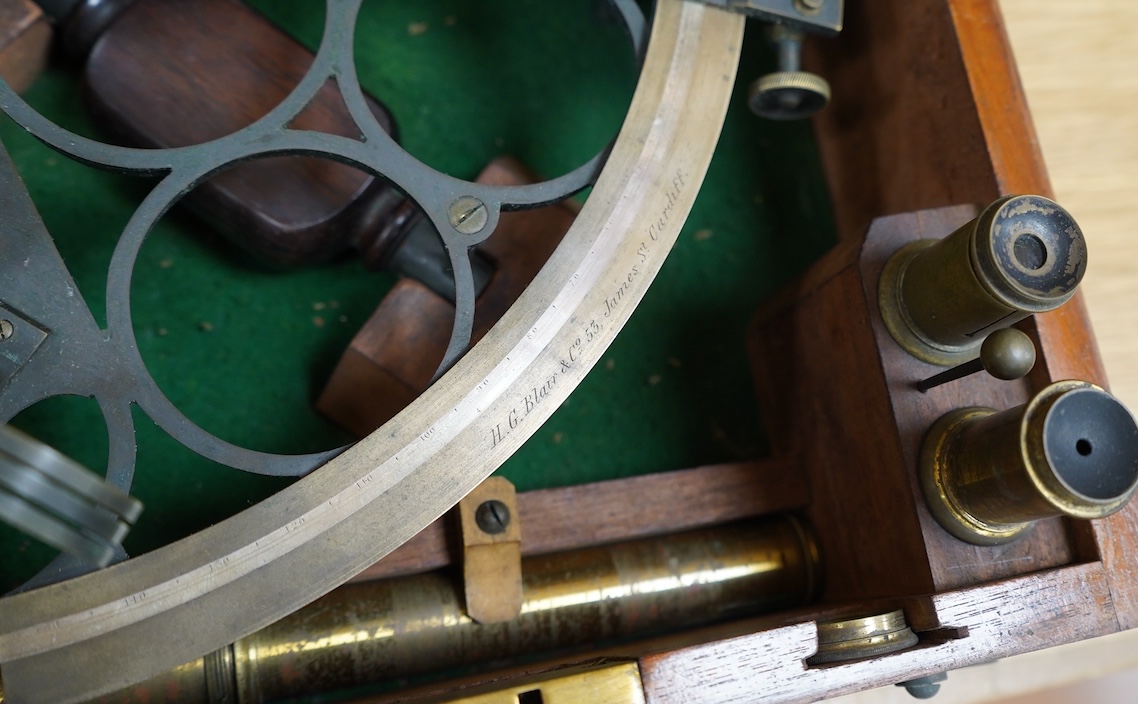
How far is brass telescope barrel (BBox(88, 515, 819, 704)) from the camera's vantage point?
0.72 m

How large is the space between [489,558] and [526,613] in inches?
2.5

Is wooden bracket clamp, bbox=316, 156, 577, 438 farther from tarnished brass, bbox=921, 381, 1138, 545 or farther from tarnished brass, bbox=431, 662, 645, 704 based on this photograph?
tarnished brass, bbox=921, 381, 1138, 545

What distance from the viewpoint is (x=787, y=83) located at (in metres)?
0.83

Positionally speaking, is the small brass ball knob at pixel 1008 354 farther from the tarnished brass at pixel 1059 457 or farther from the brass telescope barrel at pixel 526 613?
the brass telescope barrel at pixel 526 613

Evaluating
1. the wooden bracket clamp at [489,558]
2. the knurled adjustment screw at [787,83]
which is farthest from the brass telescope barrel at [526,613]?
the knurled adjustment screw at [787,83]

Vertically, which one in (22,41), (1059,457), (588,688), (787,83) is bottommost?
(588,688)

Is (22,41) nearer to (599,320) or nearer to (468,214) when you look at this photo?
(468,214)

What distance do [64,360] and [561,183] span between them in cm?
36

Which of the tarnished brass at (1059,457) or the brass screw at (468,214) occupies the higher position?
the brass screw at (468,214)

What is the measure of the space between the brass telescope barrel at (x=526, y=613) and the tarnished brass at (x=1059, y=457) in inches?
9.1

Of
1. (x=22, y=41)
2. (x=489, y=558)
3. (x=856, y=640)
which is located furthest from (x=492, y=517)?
(x=22, y=41)

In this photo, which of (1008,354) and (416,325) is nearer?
(1008,354)

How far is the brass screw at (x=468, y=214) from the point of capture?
2.23 ft

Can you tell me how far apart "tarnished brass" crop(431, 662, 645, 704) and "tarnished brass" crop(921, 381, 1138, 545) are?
0.29 meters
